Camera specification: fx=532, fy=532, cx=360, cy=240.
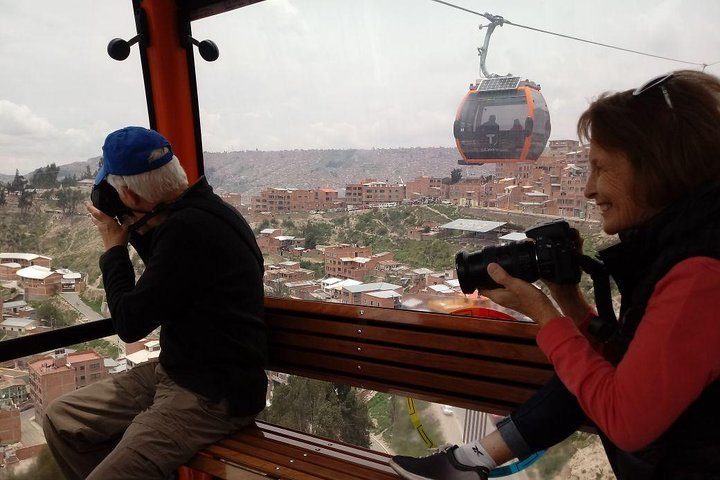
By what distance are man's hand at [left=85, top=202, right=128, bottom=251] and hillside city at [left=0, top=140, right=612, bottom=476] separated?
481 mm

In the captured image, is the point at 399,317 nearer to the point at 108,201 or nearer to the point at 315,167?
the point at 315,167

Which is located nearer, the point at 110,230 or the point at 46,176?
the point at 110,230

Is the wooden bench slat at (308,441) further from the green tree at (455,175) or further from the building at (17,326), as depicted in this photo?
the green tree at (455,175)

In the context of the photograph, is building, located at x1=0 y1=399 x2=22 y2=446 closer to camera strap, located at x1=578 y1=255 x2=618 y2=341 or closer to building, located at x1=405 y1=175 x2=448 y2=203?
building, located at x1=405 y1=175 x2=448 y2=203

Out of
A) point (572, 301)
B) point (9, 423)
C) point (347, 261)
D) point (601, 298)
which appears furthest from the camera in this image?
point (347, 261)

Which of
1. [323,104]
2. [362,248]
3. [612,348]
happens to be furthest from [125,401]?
[612,348]

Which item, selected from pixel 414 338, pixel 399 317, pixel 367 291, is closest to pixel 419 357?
pixel 414 338

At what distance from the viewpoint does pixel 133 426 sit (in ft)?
6.29

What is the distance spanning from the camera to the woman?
1036 millimetres

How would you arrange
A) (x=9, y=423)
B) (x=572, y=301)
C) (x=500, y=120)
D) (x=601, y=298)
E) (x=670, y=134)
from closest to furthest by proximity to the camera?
(x=670, y=134) < (x=601, y=298) < (x=572, y=301) < (x=500, y=120) < (x=9, y=423)

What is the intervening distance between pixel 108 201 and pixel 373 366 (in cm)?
128

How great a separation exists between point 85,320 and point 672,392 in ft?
8.09

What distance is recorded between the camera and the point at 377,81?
2.52 meters

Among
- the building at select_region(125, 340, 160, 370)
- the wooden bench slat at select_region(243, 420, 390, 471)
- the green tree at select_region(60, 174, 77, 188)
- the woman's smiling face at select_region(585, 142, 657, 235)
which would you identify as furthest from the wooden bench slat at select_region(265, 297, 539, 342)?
the green tree at select_region(60, 174, 77, 188)
